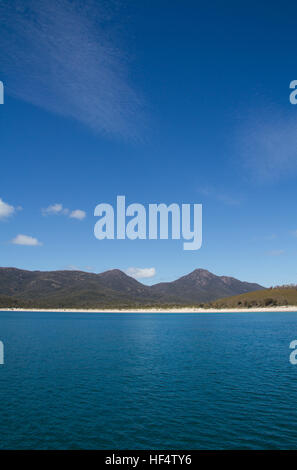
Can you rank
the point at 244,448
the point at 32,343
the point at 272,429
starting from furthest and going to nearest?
the point at 32,343, the point at 272,429, the point at 244,448

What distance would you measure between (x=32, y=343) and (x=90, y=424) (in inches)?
2782

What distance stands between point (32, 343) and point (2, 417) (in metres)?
65.5

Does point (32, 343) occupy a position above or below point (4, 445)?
below

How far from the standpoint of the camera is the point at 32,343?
95938mm

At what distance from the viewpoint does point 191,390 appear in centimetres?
4481

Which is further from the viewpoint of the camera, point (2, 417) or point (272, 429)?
point (2, 417)

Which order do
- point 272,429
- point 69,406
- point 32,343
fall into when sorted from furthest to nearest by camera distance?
point 32,343, point 69,406, point 272,429

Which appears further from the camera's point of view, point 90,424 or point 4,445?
point 90,424
